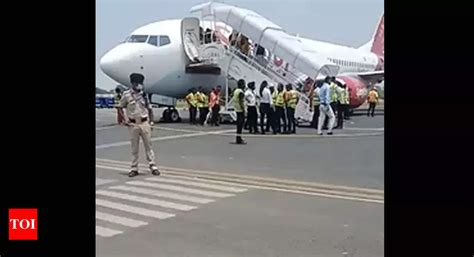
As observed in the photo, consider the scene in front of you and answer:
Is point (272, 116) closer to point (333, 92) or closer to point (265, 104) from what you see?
point (265, 104)

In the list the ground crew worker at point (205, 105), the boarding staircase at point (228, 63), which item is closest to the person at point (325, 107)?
the boarding staircase at point (228, 63)

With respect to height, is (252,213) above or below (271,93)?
below

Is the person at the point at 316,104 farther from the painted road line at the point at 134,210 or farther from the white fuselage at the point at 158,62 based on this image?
the painted road line at the point at 134,210

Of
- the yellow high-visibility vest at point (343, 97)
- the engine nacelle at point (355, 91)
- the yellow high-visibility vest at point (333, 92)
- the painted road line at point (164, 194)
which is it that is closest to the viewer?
the painted road line at point (164, 194)

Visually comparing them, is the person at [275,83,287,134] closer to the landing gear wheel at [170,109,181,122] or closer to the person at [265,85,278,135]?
the person at [265,85,278,135]
